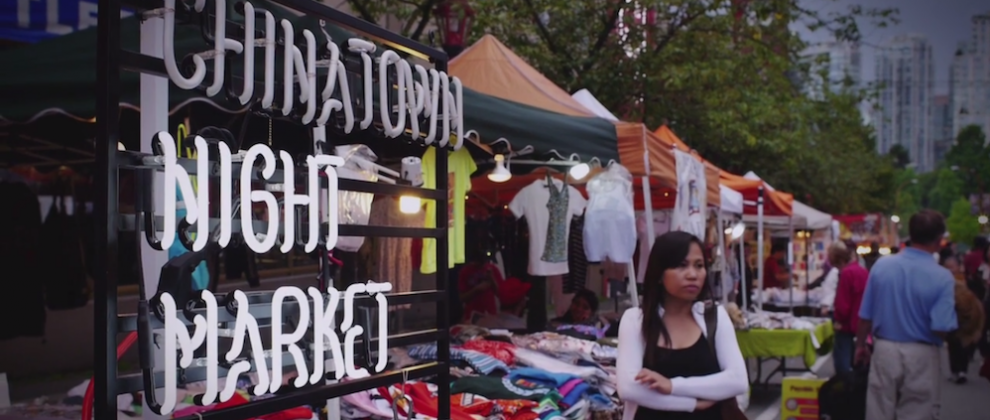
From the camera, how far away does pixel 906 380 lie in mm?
6301

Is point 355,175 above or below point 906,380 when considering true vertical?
above

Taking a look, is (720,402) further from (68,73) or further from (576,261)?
(576,261)

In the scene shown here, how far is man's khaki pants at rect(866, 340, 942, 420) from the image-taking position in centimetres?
625

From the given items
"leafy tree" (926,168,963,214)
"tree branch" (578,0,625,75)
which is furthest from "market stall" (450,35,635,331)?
"leafy tree" (926,168,963,214)

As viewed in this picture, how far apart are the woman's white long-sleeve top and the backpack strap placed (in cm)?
1

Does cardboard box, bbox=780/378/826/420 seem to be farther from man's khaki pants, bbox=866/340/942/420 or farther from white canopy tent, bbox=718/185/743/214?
white canopy tent, bbox=718/185/743/214

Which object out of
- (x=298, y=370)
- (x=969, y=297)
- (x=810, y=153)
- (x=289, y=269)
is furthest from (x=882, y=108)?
(x=298, y=370)

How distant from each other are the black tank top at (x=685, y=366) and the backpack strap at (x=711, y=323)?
0.02 meters

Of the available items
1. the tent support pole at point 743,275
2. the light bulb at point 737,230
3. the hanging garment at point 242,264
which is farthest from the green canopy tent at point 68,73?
the light bulb at point 737,230

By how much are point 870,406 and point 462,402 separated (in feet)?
11.0

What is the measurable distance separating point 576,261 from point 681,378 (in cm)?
623

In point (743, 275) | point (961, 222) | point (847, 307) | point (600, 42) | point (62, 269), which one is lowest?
point (961, 222)

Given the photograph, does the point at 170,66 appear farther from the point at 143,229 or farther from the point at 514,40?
the point at 514,40

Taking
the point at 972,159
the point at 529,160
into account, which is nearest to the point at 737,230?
the point at 529,160
